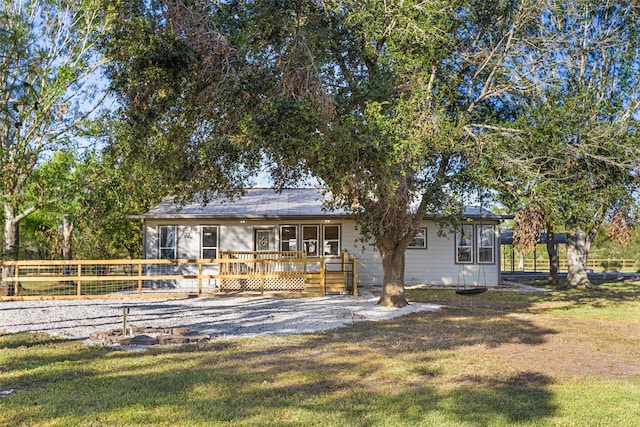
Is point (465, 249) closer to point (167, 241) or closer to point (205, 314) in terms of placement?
point (167, 241)

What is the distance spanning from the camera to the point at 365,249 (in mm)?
20672

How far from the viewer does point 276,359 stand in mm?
7602

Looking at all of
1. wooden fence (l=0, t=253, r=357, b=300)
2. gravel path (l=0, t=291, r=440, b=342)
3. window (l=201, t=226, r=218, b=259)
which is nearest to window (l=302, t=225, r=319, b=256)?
wooden fence (l=0, t=253, r=357, b=300)

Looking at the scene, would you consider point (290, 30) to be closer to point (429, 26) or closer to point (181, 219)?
point (429, 26)

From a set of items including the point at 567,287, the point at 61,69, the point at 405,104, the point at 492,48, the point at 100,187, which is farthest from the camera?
the point at 567,287

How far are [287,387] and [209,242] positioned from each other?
48.8 ft

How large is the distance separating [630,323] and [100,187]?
15729 millimetres

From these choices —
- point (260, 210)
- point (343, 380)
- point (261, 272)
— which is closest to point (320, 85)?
point (343, 380)

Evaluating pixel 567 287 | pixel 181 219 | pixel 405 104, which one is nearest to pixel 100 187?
pixel 181 219

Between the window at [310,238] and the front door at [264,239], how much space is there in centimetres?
114

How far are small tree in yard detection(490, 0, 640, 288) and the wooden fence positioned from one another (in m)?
7.04

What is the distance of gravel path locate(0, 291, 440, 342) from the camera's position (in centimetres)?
1048

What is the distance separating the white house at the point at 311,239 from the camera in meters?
20.0

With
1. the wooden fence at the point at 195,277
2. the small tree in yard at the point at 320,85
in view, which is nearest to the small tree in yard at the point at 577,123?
the small tree in yard at the point at 320,85
